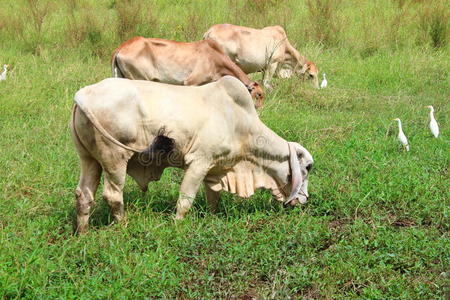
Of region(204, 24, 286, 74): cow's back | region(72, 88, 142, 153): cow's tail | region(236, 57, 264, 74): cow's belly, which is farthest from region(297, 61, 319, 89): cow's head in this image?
region(72, 88, 142, 153): cow's tail

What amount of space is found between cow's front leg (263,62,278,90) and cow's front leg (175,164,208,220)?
4.45 meters

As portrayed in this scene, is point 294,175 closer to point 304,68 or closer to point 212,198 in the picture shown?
point 212,198

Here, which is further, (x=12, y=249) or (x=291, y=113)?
(x=291, y=113)

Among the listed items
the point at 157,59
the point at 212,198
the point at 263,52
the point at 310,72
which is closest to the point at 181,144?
the point at 212,198

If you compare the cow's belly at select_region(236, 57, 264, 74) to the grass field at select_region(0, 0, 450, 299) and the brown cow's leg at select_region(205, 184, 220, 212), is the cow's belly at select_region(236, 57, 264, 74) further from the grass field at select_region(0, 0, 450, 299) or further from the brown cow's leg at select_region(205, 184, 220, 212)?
the brown cow's leg at select_region(205, 184, 220, 212)

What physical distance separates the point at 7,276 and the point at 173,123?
1.52m

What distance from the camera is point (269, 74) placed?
9.46 meters

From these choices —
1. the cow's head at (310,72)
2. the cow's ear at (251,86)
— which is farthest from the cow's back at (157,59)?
the cow's head at (310,72)

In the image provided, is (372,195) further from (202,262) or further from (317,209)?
(202,262)

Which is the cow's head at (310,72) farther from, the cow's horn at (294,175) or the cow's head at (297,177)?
the cow's horn at (294,175)

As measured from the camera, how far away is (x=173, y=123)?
466cm

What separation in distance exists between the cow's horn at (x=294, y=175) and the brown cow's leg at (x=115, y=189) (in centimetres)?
129

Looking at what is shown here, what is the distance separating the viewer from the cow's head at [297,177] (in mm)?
5125

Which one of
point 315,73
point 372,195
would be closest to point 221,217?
point 372,195
